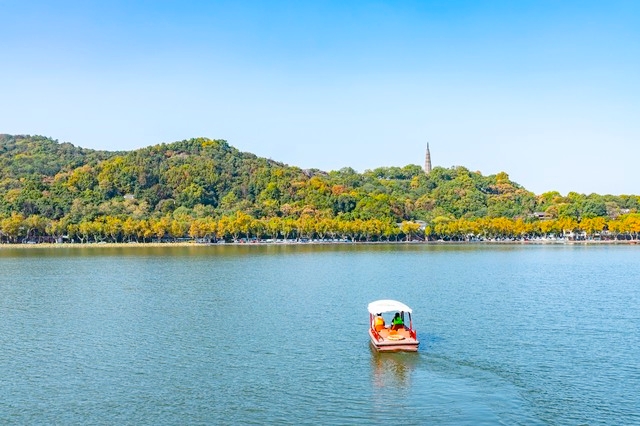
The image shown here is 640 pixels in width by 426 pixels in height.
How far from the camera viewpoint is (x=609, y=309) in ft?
131

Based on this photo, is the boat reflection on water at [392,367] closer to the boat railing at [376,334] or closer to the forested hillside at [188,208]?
the boat railing at [376,334]

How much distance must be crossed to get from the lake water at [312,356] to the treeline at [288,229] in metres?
96.3

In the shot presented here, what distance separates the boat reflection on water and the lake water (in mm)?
84

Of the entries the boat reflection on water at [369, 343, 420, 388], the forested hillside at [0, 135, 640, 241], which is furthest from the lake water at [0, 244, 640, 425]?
the forested hillside at [0, 135, 640, 241]

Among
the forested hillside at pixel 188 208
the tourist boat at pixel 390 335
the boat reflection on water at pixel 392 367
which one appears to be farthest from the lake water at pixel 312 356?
the forested hillside at pixel 188 208

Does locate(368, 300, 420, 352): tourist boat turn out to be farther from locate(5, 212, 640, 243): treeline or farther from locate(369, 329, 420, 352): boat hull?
locate(5, 212, 640, 243): treeline

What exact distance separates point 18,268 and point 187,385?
58.7 metres

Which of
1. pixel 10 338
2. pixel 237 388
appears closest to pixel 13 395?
pixel 237 388

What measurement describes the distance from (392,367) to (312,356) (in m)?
3.82

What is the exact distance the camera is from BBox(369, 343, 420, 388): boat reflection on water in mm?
23938

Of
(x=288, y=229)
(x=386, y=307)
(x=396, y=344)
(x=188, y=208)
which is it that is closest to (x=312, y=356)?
(x=396, y=344)

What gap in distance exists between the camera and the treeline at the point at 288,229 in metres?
145

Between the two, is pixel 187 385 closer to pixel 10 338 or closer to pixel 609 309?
pixel 10 338

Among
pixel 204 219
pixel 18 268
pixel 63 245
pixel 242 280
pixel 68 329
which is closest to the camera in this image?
pixel 68 329
